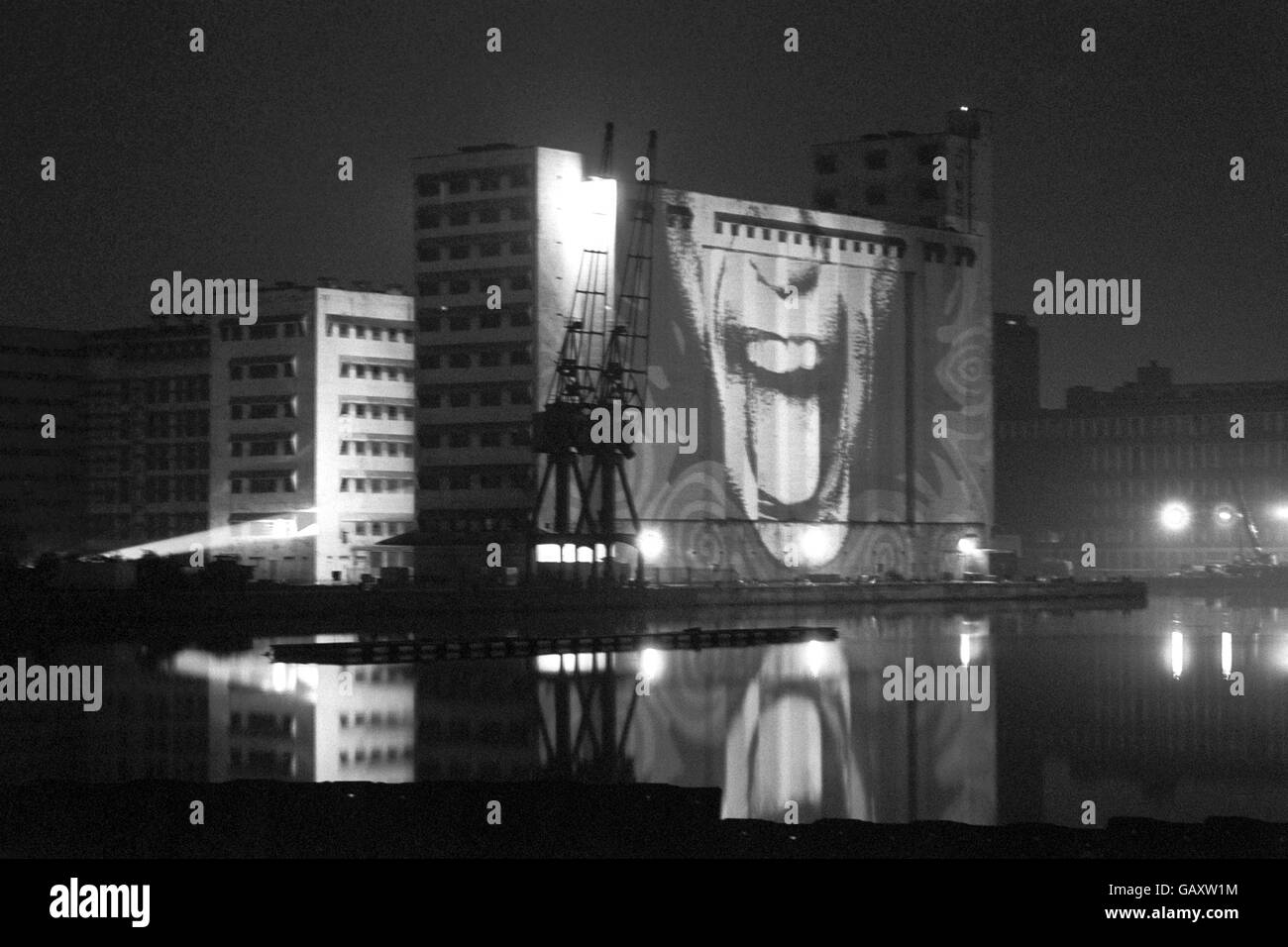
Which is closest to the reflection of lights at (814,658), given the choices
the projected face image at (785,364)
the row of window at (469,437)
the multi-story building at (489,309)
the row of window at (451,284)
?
the multi-story building at (489,309)

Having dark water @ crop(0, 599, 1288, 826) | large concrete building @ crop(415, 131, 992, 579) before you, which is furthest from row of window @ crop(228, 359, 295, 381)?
dark water @ crop(0, 599, 1288, 826)

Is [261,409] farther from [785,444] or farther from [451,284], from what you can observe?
[785,444]

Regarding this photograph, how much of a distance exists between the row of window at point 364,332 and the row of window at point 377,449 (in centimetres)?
586

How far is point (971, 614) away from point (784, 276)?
27209mm

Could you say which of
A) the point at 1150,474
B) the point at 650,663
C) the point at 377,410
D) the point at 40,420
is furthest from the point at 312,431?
the point at 1150,474

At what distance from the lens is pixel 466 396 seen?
114625mm

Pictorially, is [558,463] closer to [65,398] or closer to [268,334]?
[268,334]

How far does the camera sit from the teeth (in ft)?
420

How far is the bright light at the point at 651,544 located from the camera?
117 m

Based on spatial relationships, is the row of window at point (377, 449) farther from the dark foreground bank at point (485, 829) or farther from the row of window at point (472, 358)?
the dark foreground bank at point (485, 829)

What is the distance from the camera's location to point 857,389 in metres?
135

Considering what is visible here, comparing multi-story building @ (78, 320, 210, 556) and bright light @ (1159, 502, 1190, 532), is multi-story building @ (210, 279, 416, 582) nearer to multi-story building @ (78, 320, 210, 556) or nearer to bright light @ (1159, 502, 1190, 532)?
multi-story building @ (78, 320, 210, 556)

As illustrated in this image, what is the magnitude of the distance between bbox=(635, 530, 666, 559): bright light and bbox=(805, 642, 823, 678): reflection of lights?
39.3 metres
